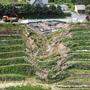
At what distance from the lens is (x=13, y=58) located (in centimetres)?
6231

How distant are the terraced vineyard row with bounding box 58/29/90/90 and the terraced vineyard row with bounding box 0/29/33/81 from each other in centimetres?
514

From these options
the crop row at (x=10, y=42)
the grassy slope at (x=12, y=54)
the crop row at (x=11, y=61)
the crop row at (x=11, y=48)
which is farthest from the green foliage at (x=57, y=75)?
the crop row at (x=10, y=42)

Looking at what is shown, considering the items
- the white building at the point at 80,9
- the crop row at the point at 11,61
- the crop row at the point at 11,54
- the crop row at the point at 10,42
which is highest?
the white building at the point at 80,9

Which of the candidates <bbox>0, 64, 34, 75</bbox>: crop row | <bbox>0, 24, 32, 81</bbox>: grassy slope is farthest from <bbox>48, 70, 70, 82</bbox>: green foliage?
<bbox>0, 24, 32, 81</bbox>: grassy slope

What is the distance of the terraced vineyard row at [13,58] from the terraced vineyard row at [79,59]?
5.14 metres

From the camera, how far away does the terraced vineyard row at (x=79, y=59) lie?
55719 mm

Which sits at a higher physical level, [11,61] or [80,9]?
[80,9]

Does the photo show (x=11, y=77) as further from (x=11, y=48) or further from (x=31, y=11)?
(x=31, y=11)

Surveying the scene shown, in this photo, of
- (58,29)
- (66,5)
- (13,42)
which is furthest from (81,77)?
(66,5)

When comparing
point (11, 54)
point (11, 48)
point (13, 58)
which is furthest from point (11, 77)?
point (11, 48)

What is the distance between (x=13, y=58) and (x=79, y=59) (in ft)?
26.1

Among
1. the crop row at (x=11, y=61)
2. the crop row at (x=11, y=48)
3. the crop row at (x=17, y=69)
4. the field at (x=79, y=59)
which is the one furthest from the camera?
the crop row at (x=11, y=48)

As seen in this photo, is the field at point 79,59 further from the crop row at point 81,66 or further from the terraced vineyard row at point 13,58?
the terraced vineyard row at point 13,58

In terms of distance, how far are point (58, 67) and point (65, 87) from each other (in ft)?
18.6
